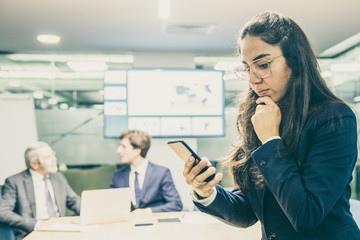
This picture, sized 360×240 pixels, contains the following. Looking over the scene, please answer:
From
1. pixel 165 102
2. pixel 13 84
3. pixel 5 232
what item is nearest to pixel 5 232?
pixel 5 232

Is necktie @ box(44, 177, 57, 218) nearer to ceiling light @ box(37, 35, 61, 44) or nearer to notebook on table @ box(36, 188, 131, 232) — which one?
notebook on table @ box(36, 188, 131, 232)

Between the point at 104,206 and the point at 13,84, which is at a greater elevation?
the point at 13,84

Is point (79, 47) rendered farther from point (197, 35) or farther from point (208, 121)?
point (208, 121)

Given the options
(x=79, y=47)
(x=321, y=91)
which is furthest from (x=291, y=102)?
(x=79, y=47)

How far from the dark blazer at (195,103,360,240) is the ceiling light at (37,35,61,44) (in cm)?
429

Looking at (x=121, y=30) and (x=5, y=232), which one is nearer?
(x=5, y=232)

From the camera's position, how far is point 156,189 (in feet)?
12.5

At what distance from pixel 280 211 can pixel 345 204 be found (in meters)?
0.19

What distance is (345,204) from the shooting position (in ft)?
3.45

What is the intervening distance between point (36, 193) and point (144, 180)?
1129mm

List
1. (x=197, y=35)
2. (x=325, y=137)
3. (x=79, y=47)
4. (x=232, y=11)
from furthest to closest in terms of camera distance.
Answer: (x=79, y=47)
(x=197, y=35)
(x=232, y=11)
(x=325, y=137)

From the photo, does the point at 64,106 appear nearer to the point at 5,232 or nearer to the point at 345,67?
the point at 5,232

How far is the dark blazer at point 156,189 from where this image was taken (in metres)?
3.73

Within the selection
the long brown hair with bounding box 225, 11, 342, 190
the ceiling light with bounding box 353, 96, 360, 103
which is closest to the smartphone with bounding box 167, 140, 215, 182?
the long brown hair with bounding box 225, 11, 342, 190
